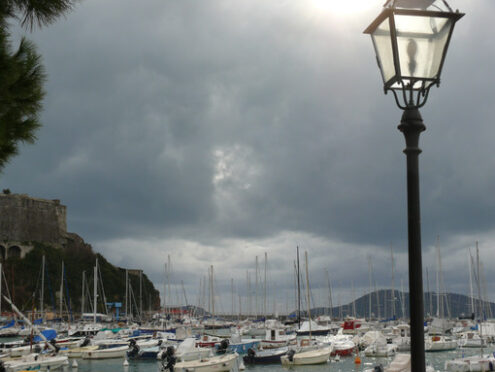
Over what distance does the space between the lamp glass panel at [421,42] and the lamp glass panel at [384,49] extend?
0.28 feet

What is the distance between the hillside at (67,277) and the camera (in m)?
101

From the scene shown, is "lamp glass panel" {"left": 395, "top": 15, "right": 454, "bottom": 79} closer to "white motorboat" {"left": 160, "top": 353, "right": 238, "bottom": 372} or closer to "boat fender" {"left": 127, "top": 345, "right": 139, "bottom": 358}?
"white motorboat" {"left": 160, "top": 353, "right": 238, "bottom": 372}

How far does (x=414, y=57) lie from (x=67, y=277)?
11658 centimetres

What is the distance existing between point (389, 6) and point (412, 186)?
1.40m

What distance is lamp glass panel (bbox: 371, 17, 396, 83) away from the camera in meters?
4.39

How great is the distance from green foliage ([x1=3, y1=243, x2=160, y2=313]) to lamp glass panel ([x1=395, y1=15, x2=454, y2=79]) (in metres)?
100

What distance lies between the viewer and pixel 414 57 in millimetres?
4367

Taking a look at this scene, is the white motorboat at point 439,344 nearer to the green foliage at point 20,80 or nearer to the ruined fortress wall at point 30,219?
the green foliage at point 20,80

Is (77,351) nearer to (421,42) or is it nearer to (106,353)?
(106,353)

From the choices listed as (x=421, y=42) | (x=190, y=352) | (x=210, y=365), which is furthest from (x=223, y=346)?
(x=421, y=42)

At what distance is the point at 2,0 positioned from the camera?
7.94 meters

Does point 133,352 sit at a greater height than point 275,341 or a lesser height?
lesser

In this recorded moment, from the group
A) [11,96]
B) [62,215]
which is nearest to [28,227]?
[62,215]

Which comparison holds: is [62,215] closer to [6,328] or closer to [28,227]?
[28,227]
